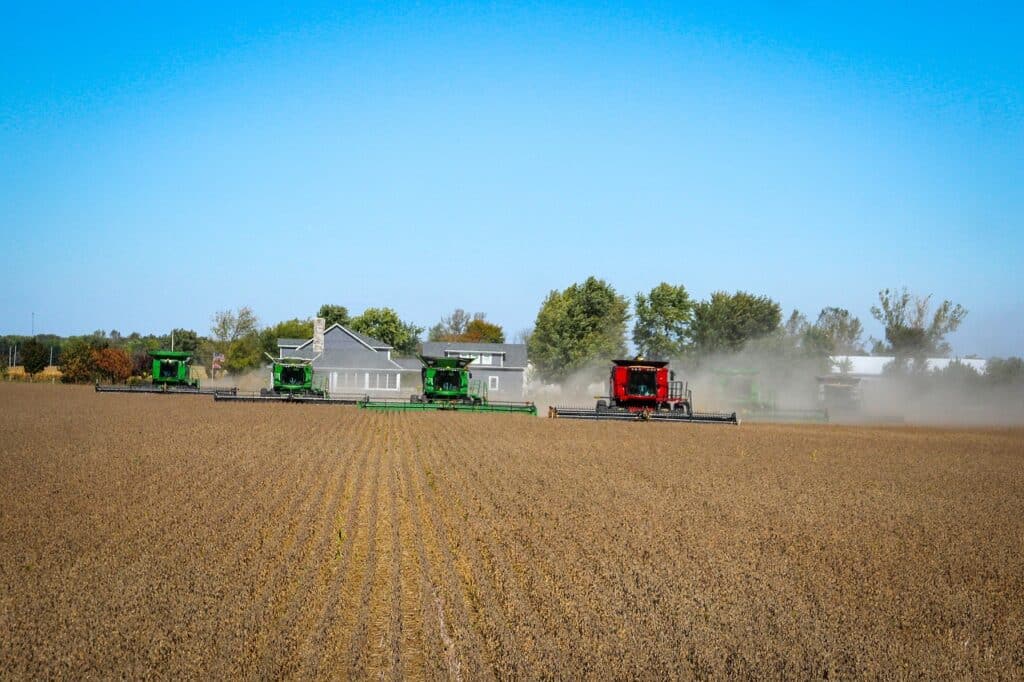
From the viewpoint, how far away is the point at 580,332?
289 feet

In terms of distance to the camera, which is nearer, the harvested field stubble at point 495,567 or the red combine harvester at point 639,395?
the harvested field stubble at point 495,567

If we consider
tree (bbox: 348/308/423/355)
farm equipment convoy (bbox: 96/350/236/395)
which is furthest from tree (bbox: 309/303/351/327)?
farm equipment convoy (bbox: 96/350/236/395)

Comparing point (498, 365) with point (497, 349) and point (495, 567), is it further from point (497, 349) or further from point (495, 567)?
point (495, 567)

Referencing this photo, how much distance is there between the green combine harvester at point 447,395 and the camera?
41781 millimetres

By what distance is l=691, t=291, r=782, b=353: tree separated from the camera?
3745 inches

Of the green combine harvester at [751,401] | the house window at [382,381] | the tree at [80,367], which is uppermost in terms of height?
the tree at [80,367]

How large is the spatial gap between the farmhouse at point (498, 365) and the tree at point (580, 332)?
26.4 feet

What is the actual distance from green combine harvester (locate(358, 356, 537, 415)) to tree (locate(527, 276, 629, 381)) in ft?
144

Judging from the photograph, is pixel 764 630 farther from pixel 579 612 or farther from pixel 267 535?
pixel 267 535

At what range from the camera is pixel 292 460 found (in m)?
20.5

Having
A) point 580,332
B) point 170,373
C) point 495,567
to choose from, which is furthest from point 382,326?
point 495,567

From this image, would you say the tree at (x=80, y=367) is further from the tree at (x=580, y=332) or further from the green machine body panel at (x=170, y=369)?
the tree at (x=580, y=332)

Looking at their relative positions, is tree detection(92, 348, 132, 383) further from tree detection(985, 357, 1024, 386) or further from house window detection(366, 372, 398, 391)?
tree detection(985, 357, 1024, 386)

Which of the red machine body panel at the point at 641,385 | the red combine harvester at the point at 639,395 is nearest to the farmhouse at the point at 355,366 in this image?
the red combine harvester at the point at 639,395
